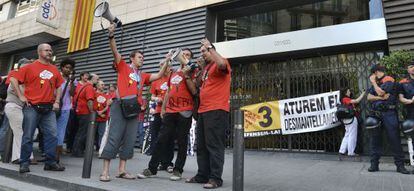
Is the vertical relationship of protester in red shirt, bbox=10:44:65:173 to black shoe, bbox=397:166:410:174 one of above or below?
above

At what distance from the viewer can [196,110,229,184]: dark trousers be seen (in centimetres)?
391

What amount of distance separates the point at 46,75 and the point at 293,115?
565 centimetres

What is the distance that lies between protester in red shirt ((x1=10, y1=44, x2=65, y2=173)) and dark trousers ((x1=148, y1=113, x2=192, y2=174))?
166 centimetres

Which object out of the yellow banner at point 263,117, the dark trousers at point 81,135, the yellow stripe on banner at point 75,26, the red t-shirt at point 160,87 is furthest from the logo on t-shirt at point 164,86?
the yellow stripe on banner at point 75,26

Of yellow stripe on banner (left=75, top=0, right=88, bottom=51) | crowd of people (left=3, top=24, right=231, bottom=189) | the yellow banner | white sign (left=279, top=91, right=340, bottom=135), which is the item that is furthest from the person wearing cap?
yellow stripe on banner (left=75, top=0, right=88, bottom=51)

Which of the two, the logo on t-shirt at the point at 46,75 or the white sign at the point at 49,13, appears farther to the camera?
the white sign at the point at 49,13

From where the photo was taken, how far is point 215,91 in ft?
13.4

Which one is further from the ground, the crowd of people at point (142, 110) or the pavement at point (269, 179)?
the crowd of people at point (142, 110)

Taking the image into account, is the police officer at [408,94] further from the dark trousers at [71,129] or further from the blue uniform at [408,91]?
the dark trousers at [71,129]

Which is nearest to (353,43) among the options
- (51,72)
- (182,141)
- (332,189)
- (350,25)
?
(350,25)

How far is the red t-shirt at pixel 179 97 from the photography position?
4.55 metres

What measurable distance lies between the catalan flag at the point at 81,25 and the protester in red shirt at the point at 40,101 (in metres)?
8.72

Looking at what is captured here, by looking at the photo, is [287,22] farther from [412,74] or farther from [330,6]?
[412,74]

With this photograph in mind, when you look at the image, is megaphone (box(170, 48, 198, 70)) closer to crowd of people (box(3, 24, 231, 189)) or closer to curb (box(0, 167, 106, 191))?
crowd of people (box(3, 24, 231, 189))
